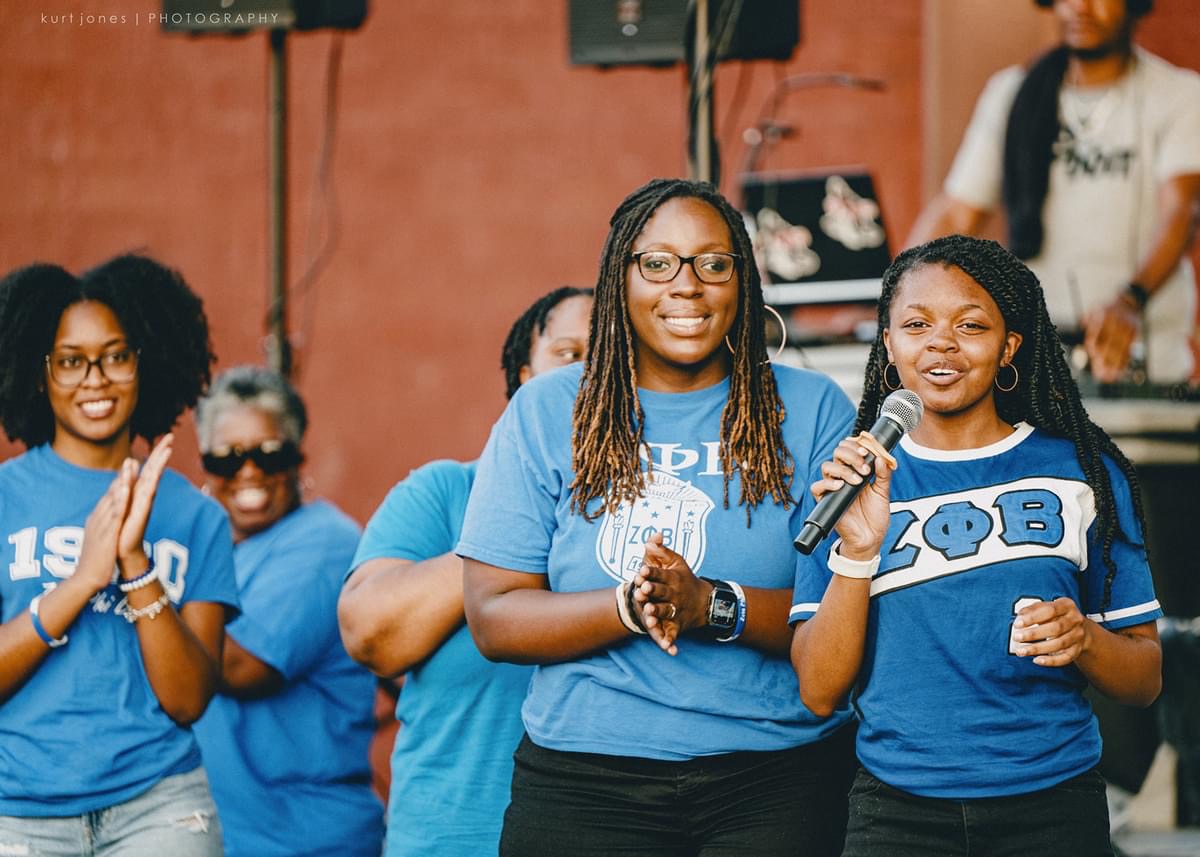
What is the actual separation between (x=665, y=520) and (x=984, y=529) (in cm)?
55

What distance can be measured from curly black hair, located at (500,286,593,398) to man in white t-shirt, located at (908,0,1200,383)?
6.69ft

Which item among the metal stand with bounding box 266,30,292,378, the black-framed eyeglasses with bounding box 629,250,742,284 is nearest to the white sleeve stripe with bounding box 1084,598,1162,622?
the black-framed eyeglasses with bounding box 629,250,742,284

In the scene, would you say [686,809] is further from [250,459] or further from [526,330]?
[250,459]

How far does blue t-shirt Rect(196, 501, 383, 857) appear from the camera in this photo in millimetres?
3396

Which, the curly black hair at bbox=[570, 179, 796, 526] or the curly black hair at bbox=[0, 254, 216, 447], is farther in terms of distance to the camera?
the curly black hair at bbox=[0, 254, 216, 447]

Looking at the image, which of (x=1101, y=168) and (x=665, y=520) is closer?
(x=665, y=520)

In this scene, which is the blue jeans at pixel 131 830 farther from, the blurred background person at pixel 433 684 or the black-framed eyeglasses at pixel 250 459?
the black-framed eyeglasses at pixel 250 459

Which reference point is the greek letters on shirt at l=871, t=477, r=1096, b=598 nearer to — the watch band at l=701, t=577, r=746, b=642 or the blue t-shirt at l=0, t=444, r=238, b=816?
the watch band at l=701, t=577, r=746, b=642

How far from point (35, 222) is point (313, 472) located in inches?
80.2

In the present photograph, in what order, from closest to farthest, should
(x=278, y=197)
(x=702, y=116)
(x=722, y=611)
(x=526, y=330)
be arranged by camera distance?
(x=722, y=611) → (x=526, y=330) → (x=702, y=116) → (x=278, y=197)

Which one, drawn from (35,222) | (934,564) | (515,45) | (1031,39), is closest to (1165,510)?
(934,564)

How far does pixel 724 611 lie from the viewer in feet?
7.75

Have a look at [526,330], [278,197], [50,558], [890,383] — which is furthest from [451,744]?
[278,197]

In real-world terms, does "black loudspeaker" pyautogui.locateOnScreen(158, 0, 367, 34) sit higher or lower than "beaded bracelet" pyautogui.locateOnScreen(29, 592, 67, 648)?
higher
